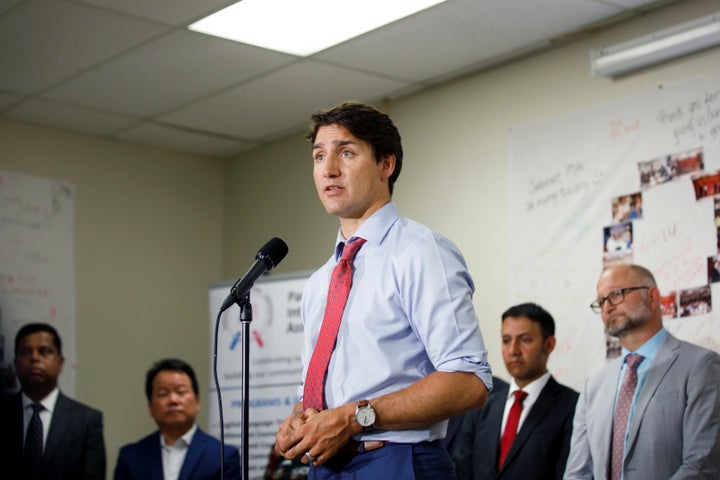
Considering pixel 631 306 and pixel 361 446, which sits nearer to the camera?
pixel 361 446

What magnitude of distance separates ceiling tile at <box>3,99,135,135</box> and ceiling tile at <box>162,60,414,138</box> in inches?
14.3

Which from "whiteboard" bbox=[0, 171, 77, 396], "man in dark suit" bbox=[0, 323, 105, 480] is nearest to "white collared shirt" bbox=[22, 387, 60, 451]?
"man in dark suit" bbox=[0, 323, 105, 480]

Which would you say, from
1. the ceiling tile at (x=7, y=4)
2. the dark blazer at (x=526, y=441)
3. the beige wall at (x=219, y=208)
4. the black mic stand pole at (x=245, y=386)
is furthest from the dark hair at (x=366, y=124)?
the beige wall at (x=219, y=208)

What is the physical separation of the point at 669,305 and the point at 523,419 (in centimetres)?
79

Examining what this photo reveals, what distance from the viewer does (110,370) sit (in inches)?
261

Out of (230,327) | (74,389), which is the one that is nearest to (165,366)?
(230,327)

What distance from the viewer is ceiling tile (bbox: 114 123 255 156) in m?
6.61

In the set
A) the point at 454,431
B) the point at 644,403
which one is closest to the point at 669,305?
the point at 644,403

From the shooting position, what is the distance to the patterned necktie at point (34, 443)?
209 inches

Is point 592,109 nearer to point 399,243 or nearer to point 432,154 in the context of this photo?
point 432,154

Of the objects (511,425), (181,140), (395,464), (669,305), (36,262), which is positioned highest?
(181,140)

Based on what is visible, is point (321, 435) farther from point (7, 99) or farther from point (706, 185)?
point (7, 99)

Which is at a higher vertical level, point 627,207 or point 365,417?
point 627,207

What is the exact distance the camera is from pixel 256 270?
247 centimetres
